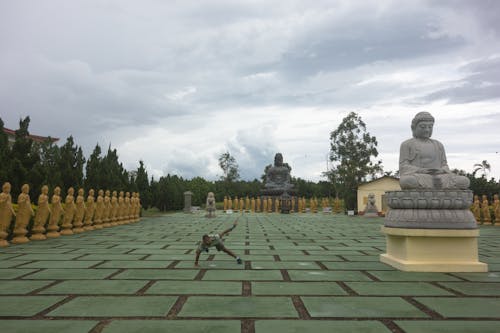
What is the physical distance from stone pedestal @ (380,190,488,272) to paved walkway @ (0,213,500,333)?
9.6 inches

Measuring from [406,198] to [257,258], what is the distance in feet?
8.06

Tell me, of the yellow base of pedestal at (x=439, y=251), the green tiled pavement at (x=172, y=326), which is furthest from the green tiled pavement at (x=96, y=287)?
the yellow base of pedestal at (x=439, y=251)

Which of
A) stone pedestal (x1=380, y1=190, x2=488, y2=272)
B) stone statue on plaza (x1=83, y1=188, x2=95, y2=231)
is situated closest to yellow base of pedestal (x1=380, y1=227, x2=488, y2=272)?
stone pedestal (x1=380, y1=190, x2=488, y2=272)

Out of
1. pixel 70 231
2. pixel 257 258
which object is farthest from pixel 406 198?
pixel 70 231

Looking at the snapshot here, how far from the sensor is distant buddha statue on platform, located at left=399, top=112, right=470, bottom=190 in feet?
17.9

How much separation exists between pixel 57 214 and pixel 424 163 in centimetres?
905

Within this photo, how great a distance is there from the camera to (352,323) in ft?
9.55

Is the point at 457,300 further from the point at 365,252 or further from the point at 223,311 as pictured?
the point at 365,252

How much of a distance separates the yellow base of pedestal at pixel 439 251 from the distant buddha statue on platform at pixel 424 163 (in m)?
0.67

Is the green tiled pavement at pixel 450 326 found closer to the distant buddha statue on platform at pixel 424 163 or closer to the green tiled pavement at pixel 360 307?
the green tiled pavement at pixel 360 307

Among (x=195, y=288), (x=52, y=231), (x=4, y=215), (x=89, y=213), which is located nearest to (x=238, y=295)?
(x=195, y=288)

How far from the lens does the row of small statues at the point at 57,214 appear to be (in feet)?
27.4

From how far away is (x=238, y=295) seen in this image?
3732 millimetres

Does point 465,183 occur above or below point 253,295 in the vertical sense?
above
